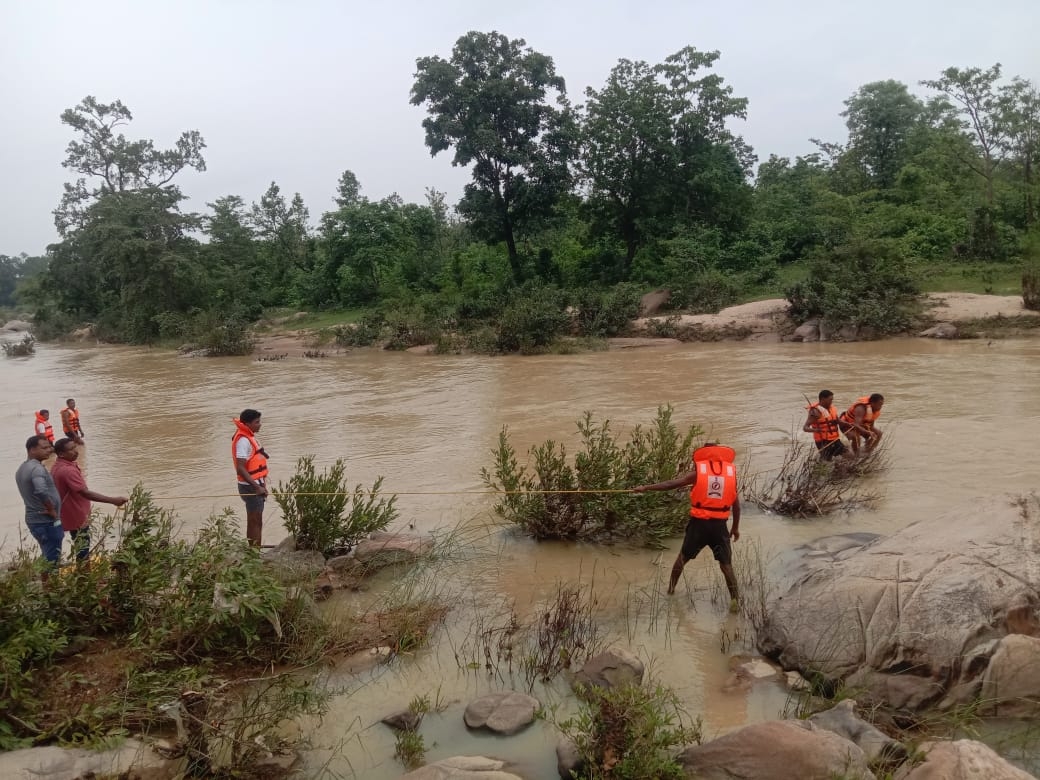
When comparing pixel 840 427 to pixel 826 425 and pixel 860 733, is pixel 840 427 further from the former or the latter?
pixel 860 733

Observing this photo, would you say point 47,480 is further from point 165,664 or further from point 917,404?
point 917,404

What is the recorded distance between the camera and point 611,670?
489cm

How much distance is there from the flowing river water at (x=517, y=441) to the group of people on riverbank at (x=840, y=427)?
55 cm

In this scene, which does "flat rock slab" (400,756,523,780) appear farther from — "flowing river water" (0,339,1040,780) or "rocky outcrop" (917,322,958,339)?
"rocky outcrop" (917,322,958,339)

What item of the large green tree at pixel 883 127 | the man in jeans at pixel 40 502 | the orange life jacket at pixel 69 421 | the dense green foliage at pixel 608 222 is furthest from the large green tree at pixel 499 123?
the man in jeans at pixel 40 502

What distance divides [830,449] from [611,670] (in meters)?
5.58

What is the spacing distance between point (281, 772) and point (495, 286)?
2968 cm

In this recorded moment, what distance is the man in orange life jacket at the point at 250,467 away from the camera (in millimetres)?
7297

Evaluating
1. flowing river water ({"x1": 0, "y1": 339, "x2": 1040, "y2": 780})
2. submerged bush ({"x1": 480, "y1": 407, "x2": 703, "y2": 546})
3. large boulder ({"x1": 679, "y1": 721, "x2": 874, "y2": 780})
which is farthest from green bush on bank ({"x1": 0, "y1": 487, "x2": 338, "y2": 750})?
submerged bush ({"x1": 480, "y1": 407, "x2": 703, "y2": 546})

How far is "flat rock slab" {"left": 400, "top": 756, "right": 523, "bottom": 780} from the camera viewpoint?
383cm

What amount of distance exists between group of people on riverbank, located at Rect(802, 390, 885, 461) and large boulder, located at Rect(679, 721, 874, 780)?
581 centimetres

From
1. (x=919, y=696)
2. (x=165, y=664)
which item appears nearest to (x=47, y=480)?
(x=165, y=664)

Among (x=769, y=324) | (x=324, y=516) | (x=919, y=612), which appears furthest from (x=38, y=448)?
(x=769, y=324)

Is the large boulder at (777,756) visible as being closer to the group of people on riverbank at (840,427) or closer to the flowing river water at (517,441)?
the flowing river water at (517,441)
